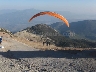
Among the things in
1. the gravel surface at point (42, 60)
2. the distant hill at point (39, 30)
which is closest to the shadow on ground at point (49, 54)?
the gravel surface at point (42, 60)

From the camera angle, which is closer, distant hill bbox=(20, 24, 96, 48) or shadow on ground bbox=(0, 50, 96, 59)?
shadow on ground bbox=(0, 50, 96, 59)

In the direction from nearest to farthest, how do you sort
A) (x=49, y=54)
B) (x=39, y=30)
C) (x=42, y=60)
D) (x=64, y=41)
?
(x=42, y=60), (x=49, y=54), (x=64, y=41), (x=39, y=30)

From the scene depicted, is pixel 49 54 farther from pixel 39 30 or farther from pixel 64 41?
pixel 39 30

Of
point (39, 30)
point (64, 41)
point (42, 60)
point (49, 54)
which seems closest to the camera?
point (42, 60)

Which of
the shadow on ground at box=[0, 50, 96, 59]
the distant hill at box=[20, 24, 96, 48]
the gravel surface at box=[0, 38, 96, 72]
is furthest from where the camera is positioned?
the distant hill at box=[20, 24, 96, 48]

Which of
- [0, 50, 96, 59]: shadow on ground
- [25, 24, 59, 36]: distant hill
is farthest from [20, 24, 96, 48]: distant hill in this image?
[0, 50, 96, 59]: shadow on ground

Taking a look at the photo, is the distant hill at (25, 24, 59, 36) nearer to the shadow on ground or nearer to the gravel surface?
the gravel surface

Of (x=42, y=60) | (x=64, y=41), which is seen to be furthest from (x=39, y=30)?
(x=42, y=60)

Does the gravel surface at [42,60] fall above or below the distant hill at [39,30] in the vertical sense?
below

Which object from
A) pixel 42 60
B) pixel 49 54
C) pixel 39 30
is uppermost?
pixel 39 30

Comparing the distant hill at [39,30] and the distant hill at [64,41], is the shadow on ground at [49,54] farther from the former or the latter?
the distant hill at [39,30]
